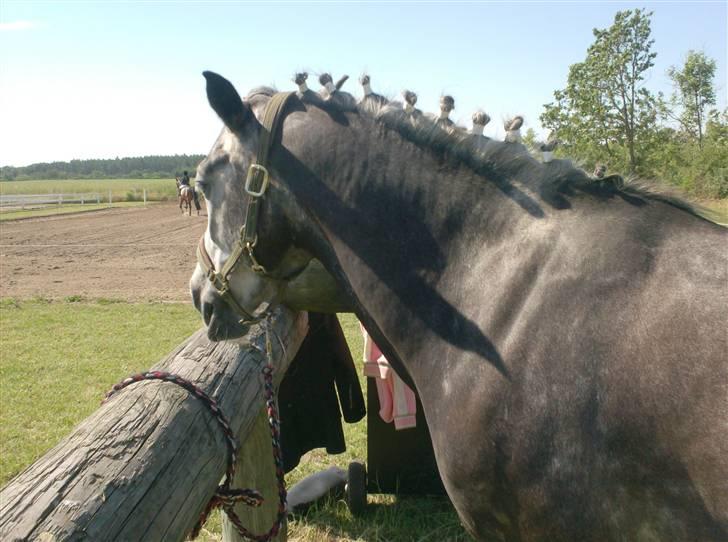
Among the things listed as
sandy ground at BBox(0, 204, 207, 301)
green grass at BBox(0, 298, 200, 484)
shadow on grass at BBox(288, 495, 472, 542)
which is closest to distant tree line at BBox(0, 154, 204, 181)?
sandy ground at BBox(0, 204, 207, 301)

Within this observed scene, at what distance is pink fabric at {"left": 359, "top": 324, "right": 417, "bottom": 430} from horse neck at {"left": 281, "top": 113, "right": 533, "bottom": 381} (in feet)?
4.24

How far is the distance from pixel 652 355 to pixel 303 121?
144 cm

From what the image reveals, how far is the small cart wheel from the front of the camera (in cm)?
400

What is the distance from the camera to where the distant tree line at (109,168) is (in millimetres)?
108375

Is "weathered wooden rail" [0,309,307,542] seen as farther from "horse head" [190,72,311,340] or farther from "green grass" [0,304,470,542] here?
"green grass" [0,304,470,542]

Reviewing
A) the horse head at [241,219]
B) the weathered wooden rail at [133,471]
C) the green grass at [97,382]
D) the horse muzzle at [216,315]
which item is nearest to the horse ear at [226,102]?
the horse head at [241,219]

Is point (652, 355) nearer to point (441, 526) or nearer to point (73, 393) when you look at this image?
point (441, 526)

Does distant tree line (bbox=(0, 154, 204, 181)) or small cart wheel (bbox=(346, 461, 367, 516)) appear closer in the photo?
small cart wheel (bbox=(346, 461, 367, 516))

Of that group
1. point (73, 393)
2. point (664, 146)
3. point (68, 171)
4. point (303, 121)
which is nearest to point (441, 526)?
point (303, 121)

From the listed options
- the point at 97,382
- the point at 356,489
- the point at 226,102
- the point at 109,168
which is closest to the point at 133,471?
the point at 226,102

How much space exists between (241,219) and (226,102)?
44 centimetres

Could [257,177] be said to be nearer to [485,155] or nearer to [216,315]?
[216,315]

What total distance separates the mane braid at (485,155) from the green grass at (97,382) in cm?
267

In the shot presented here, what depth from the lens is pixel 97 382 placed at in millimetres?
6984
